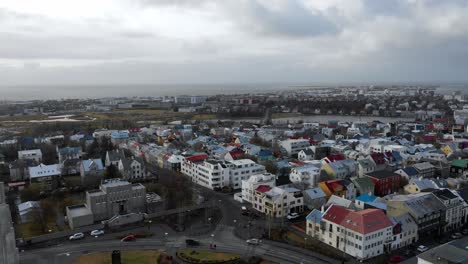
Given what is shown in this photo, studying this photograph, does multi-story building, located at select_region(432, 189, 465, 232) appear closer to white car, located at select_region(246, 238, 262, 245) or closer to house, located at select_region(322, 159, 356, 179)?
house, located at select_region(322, 159, 356, 179)

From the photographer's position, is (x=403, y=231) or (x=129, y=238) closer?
(x=403, y=231)

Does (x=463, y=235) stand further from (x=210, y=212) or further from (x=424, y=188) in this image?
(x=210, y=212)

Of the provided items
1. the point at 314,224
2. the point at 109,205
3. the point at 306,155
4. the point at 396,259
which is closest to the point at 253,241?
the point at 314,224

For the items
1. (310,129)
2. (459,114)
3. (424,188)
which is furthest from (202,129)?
(459,114)

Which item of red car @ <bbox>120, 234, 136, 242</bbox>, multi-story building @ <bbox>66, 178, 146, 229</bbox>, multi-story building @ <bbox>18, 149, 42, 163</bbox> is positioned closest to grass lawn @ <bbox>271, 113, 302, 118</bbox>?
multi-story building @ <bbox>18, 149, 42, 163</bbox>

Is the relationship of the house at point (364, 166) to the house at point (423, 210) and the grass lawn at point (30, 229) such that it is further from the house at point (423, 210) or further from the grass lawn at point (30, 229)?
the grass lawn at point (30, 229)

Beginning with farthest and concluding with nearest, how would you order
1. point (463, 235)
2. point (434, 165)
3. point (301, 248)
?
point (434, 165), point (463, 235), point (301, 248)

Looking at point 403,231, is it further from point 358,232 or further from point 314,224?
point 314,224
